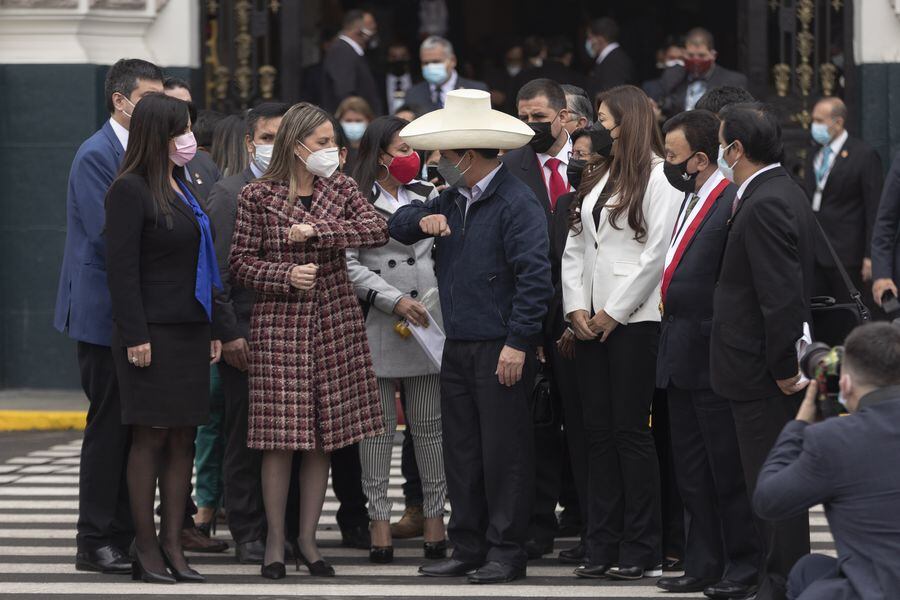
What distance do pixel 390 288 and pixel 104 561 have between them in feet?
6.13

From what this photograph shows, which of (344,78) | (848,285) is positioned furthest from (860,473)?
(344,78)

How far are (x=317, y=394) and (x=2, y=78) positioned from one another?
7.13 meters

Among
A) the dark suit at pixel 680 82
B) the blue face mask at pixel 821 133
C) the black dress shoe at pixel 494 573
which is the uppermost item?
the dark suit at pixel 680 82

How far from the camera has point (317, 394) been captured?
26.0 ft

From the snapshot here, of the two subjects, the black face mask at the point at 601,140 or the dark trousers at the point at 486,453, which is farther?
the black face mask at the point at 601,140

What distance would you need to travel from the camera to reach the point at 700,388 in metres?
7.46

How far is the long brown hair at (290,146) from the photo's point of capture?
7941 mm

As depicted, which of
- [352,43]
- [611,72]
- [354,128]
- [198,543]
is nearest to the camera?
[198,543]

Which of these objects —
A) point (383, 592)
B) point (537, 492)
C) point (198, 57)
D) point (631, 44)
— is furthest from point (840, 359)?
Result: point (631, 44)

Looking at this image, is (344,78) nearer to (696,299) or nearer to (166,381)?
(166,381)

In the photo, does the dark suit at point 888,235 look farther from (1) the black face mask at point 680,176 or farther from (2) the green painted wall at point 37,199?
(2) the green painted wall at point 37,199

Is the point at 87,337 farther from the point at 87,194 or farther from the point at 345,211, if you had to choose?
the point at 345,211

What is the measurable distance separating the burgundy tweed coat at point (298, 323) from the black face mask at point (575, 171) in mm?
997

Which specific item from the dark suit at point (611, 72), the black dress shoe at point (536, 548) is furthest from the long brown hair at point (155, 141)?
the dark suit at point (611, 72)
